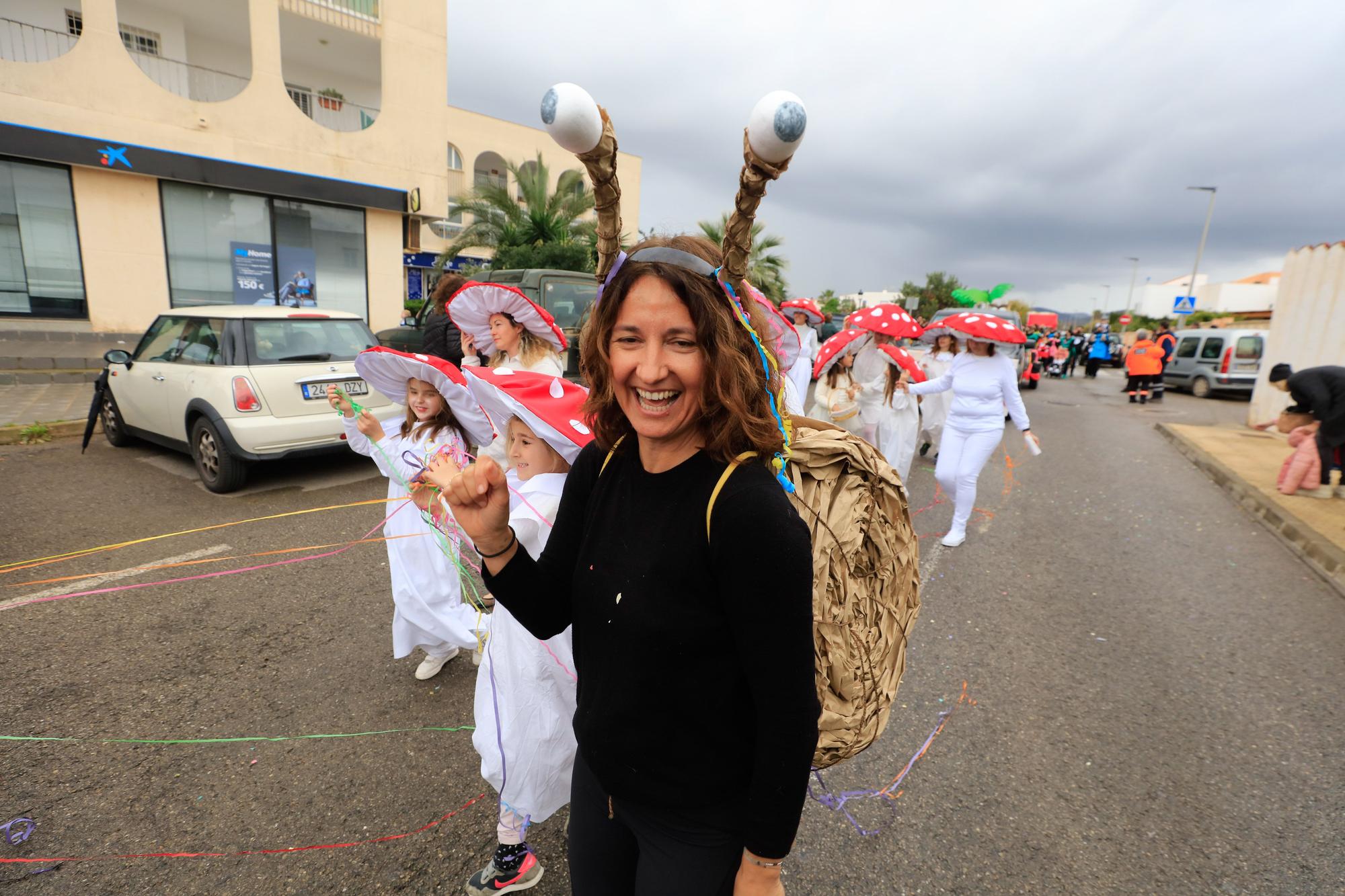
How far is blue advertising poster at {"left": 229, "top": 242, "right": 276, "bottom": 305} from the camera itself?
1430 cm

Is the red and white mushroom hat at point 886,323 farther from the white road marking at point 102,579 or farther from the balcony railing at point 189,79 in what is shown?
the balcony railing at point 189,79

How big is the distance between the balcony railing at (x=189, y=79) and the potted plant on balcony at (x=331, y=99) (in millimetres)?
2081

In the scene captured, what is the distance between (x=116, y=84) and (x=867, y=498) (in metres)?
16.6

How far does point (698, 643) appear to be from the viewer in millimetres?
1184

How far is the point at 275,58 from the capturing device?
14.0 m

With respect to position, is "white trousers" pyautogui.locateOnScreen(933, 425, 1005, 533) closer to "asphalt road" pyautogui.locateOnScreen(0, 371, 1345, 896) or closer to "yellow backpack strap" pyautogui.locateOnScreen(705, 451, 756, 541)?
"asphalt road" pyautogui.locateOnScreen(0, 371, 1345, 896)

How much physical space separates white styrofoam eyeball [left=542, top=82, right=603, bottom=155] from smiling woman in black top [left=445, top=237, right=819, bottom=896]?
25 centimetres

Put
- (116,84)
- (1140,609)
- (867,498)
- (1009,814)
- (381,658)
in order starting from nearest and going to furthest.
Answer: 1. (867,498)
2. (1009,814)
3. (381,658)
4. (1140,609)
5. (116,84)

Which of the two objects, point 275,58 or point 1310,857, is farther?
point 275,58

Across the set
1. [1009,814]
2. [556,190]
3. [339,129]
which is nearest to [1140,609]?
[1009,814]

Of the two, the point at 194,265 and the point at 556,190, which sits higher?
the point at 556,190

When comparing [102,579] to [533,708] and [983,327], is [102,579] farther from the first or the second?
[983,327]

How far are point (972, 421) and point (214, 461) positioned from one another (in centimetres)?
683

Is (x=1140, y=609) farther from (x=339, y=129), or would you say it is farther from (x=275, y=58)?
(x=339, y=129)
